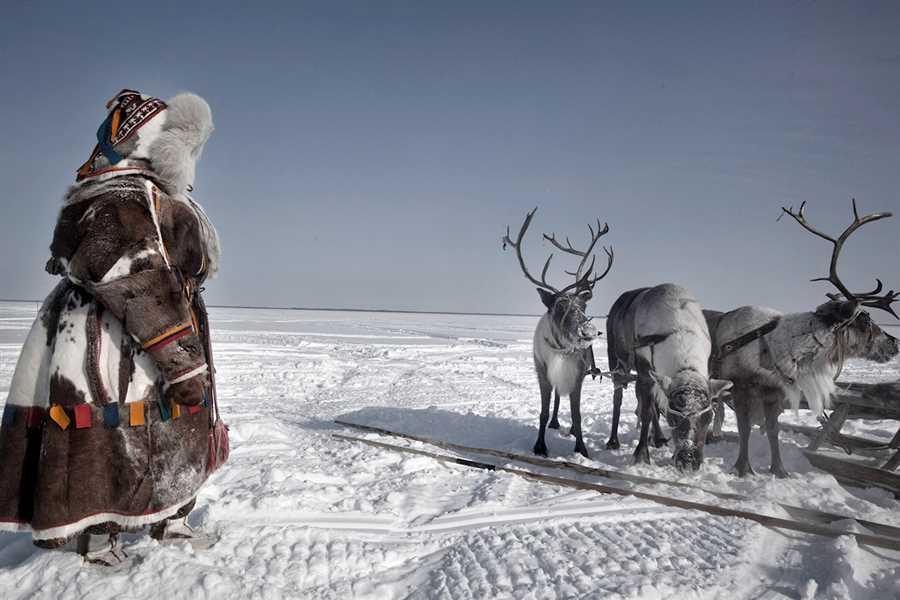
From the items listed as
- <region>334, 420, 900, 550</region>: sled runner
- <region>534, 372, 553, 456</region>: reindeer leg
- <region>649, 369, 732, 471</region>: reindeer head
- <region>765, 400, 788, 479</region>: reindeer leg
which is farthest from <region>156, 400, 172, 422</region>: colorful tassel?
<region>765, 400, 788, 479</region>: reindeer leg

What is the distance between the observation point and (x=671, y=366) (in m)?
4.82

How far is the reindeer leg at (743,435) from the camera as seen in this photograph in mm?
4703

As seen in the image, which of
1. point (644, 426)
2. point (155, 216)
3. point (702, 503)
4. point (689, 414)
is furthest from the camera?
point (644, 426)

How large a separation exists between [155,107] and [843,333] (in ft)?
20.2

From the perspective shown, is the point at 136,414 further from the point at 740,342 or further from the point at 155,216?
the point at 740,342

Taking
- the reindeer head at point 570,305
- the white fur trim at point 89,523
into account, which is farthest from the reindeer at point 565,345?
the white fur trim at point 89,523

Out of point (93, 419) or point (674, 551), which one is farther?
point (674, 551)

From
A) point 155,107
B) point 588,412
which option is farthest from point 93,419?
point 588,412

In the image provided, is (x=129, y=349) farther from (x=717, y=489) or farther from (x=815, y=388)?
(x=815, y=388)

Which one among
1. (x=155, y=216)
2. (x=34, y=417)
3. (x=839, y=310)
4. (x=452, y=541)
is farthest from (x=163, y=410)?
(x=839, y=310)

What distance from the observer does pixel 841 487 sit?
4.48 meters

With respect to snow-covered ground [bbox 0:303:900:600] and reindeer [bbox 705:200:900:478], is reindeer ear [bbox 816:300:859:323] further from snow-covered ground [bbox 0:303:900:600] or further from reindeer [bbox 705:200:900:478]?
snow-covered ground [bbox 0:303:900:600]

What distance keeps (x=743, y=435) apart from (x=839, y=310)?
155 centimetres

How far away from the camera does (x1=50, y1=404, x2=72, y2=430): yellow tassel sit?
6.11 ft
